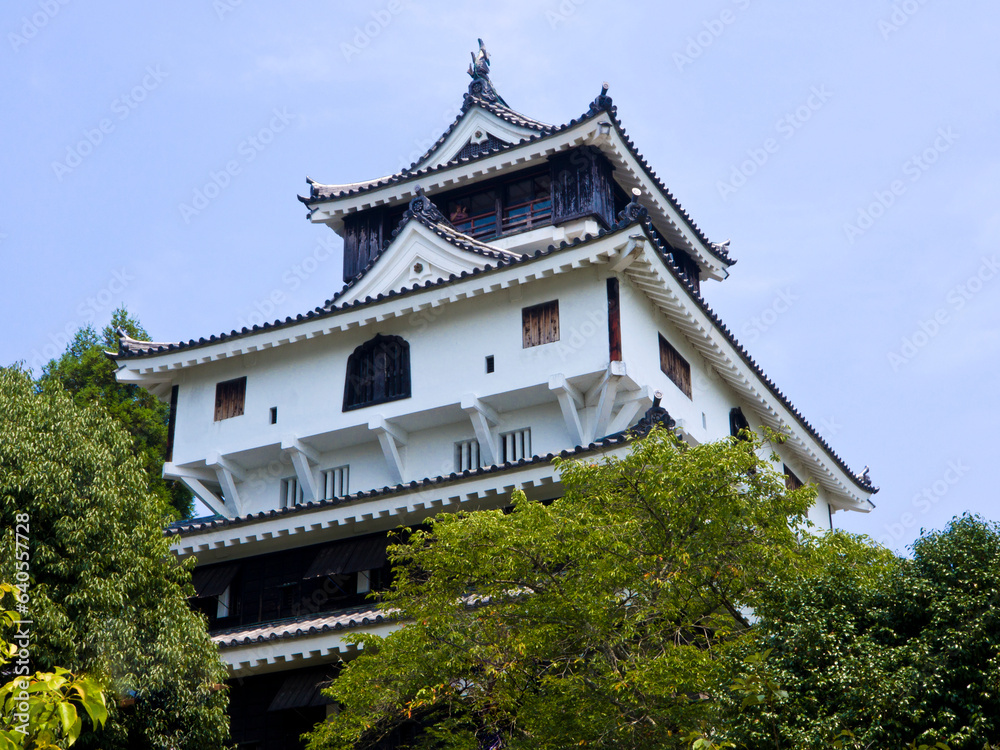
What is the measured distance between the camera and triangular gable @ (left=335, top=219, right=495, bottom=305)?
2838 centimetres

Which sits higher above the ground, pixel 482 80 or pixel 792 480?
pixel 482 80

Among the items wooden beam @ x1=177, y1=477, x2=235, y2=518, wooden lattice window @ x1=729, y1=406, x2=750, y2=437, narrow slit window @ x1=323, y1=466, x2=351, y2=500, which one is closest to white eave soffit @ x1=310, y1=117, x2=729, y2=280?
wooden lattice window @ x1=729, y1=406, x2=750, y2=437

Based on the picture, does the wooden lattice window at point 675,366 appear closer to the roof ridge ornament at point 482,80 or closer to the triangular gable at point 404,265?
the triangular gable at point 404,265

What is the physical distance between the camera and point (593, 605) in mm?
15445

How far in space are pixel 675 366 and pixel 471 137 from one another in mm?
9804

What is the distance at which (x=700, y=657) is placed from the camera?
1457 centimetres

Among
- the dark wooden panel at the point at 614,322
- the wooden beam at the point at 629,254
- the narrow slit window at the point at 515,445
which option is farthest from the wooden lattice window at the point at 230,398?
the wooden beam at the point at 629,254

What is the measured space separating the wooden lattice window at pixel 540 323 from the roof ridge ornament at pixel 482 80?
9.78 metres

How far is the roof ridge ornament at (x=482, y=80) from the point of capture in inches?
1330

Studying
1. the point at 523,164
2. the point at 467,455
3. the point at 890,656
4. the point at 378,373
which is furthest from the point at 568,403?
the point at 890,656

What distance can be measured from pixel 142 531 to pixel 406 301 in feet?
31.4

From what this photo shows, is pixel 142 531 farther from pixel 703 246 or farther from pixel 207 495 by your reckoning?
pixel 703 246

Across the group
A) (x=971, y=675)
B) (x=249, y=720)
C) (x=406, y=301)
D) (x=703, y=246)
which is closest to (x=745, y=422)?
(x=703, y=246)

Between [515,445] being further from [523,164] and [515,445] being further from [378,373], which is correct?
[523,164]
